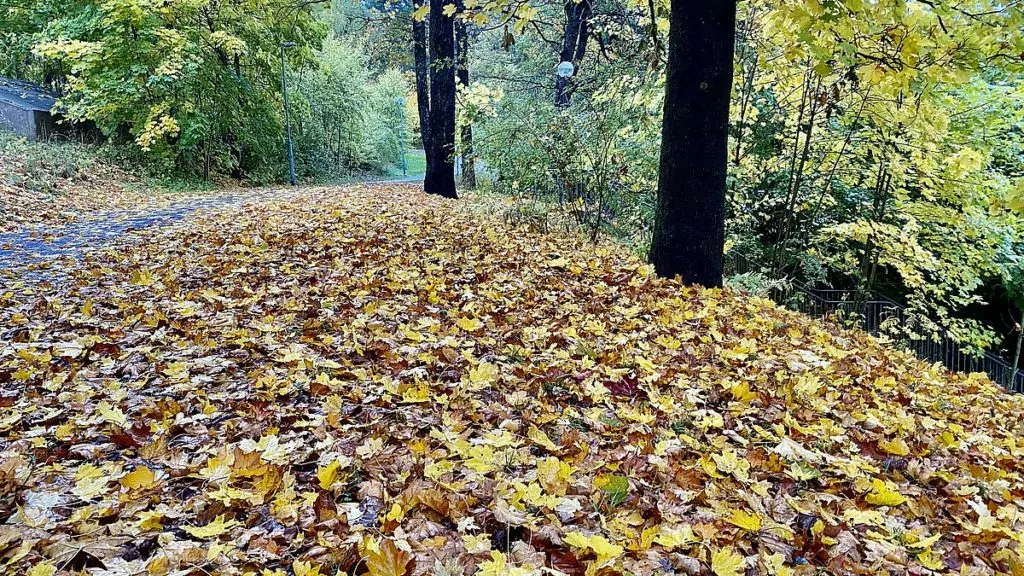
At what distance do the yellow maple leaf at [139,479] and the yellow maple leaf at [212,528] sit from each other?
1.15ft

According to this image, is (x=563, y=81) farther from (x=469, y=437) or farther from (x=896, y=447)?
(x=469, y=437)

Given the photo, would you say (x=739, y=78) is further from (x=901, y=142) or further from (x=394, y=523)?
(x=394, y=523)

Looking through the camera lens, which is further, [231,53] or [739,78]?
[231,53]

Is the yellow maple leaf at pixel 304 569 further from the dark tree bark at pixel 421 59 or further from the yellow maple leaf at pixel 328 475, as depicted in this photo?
the dark tree bark at pixel 421 59

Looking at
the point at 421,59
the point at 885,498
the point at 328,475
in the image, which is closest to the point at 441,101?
the point at 421,59

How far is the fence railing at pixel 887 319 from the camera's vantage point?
8504 millimetres

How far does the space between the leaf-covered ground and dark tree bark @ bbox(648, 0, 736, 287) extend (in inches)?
33.3

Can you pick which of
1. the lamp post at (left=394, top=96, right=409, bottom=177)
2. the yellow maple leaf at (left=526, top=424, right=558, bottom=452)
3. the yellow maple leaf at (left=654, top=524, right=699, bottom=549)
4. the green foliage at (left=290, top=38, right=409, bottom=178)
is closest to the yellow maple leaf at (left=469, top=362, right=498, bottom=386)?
the yellow maple leaf at (left=526, top=424, right=558, bottom=452)

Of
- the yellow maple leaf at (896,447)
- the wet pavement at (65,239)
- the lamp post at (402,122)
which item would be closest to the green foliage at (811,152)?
the yellow maple leaf at (896,447)

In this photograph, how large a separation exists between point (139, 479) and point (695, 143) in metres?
4.84

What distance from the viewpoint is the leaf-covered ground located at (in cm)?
181

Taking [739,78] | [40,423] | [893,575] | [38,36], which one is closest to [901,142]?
[739,78]

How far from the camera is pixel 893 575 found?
6.28ft

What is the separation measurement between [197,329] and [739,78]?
6.77 m
